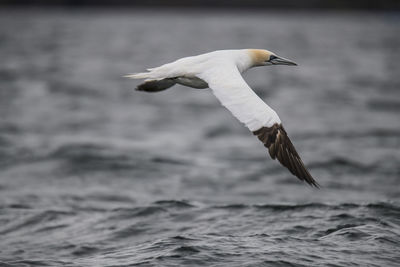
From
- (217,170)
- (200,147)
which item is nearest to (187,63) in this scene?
(217,170)

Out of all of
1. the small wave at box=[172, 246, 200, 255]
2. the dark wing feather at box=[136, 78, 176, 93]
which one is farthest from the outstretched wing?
the dark wing feather at box=[136, 78, 176, 93]

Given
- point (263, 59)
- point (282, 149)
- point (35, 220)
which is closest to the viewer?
point (282, 149)

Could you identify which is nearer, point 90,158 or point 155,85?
point 155,85

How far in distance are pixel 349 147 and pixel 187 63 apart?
29.8 feet

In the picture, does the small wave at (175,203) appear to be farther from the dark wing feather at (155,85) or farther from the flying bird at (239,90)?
the flying bird at (239,90)

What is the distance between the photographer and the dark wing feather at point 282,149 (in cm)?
809

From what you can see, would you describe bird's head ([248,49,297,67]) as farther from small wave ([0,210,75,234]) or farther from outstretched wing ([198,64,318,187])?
small wave ([0,210,75,234])

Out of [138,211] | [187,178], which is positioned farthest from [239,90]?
[187,178]

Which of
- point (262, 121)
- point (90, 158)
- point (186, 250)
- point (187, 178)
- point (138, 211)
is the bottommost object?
point (186, 250)

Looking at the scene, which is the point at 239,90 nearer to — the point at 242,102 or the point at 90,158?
the point at 242,102

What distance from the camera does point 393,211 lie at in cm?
1009

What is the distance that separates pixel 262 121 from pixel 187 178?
19.5 feet

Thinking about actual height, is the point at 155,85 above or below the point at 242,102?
above

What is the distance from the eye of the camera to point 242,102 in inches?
321
